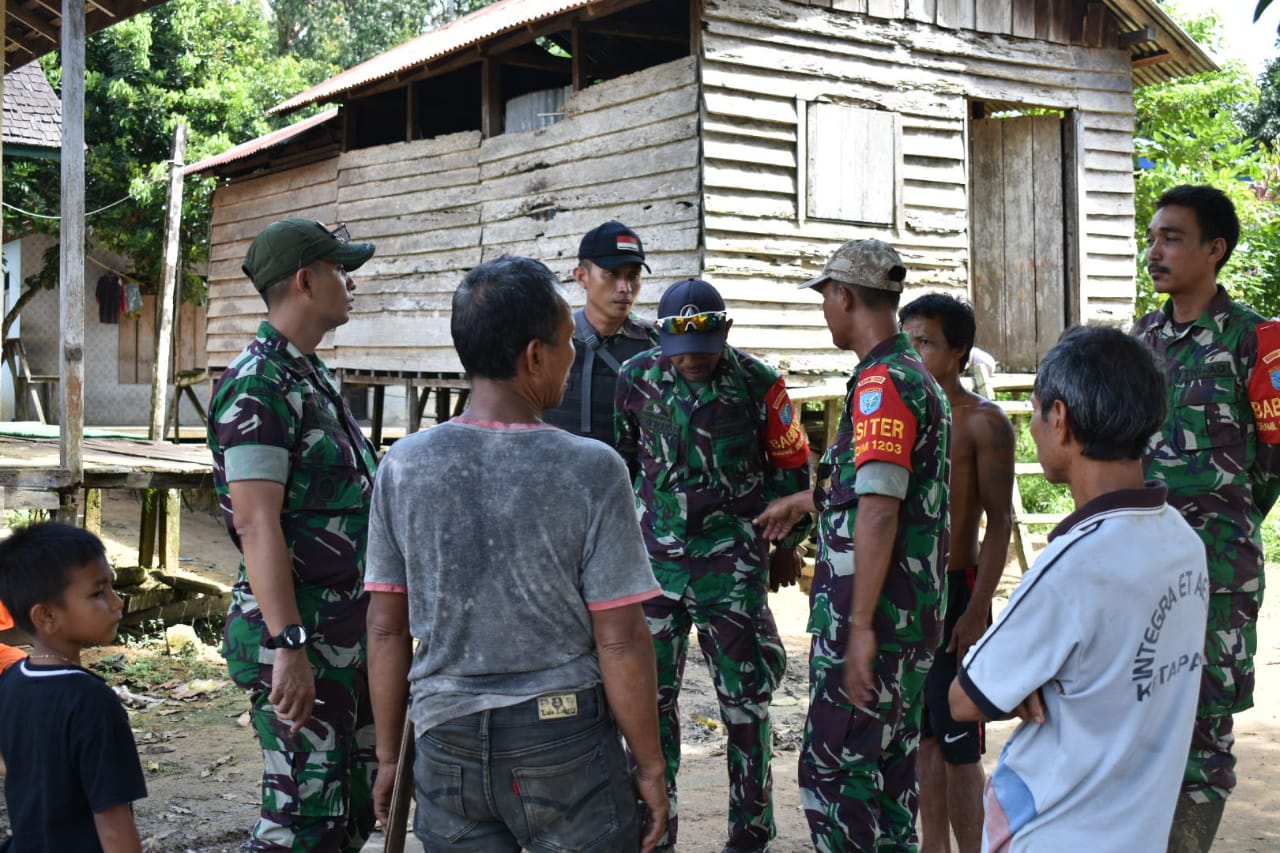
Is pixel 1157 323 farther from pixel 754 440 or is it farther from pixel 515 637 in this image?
pixel 515 637

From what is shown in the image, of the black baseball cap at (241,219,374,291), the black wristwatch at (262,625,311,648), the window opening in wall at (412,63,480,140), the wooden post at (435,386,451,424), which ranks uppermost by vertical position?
the window opening in wall at (412,63,480,140)

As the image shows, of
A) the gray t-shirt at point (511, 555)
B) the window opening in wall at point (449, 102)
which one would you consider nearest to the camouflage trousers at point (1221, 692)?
the gray t-shirt at point (511, 555)

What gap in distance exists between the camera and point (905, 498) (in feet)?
10.8

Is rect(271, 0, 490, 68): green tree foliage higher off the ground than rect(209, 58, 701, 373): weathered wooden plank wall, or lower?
higher

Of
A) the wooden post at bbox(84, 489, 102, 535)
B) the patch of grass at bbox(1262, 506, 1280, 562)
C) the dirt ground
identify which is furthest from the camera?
the patch of grass at bbox(1262, 506, 1280, 562)

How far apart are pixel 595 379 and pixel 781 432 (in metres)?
0.85

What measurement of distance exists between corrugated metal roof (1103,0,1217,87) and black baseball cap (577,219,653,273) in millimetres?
8933

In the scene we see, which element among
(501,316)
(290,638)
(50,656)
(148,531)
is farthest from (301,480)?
(148,531)

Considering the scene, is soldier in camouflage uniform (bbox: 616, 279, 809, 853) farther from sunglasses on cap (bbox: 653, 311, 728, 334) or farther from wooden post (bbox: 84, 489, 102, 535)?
wooden post (bbox: 84, 489, 102, 535)

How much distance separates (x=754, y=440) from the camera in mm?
4066

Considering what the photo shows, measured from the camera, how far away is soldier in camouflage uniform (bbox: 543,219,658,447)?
175 inches

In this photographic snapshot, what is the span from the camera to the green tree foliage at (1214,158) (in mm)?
14945

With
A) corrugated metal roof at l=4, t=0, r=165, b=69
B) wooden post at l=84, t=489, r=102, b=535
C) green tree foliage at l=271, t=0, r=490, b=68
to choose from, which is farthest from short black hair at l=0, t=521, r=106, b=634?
green tree foliage at l=271, t=0, r=490, b=68

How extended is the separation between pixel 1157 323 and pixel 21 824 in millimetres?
3529
